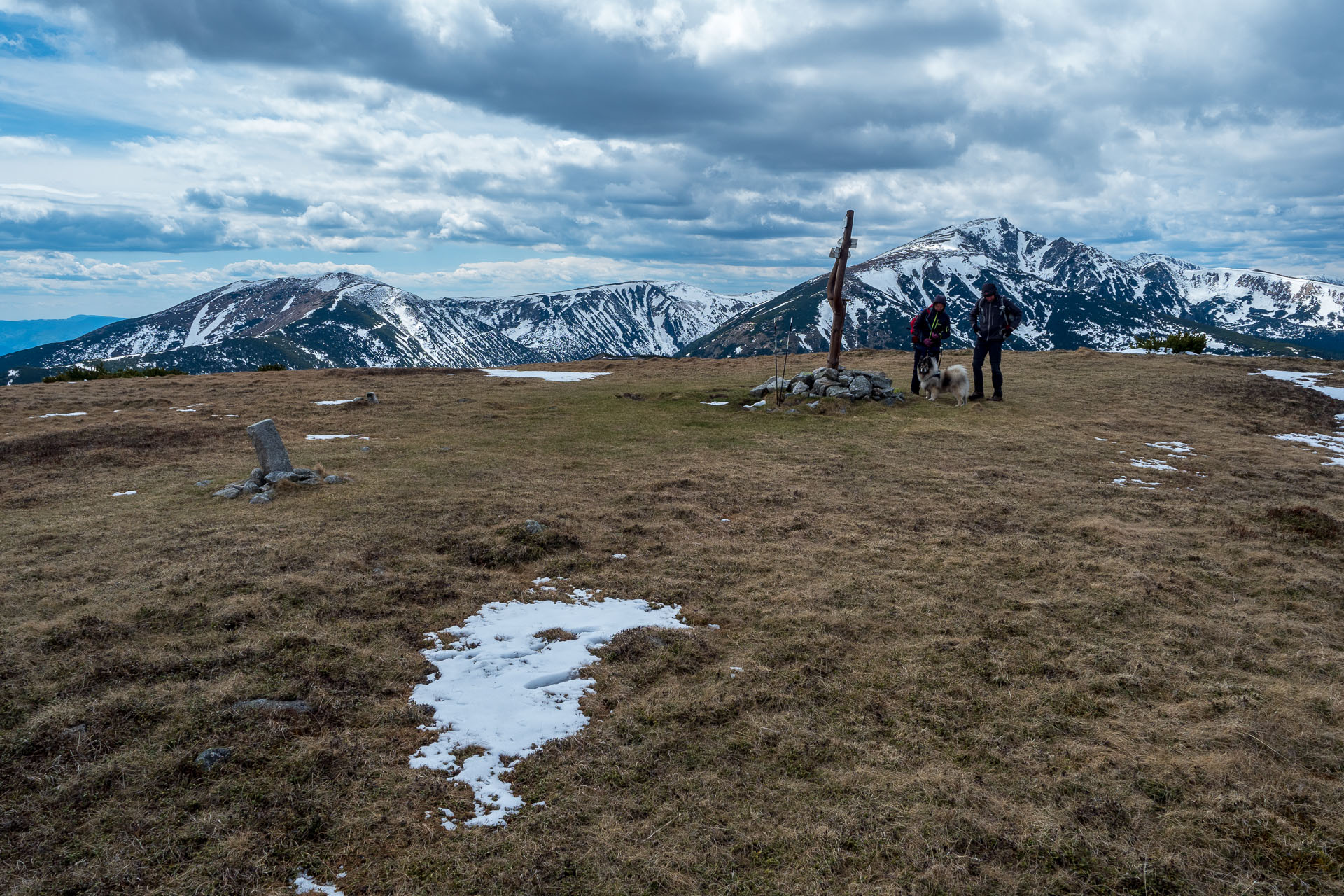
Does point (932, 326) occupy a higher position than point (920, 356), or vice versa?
point (932, 326)

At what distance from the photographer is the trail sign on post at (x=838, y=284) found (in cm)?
2466

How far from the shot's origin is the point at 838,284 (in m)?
26.0

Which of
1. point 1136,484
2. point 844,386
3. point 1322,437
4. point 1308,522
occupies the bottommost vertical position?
point 1308,522

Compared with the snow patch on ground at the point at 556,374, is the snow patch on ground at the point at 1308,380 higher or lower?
lower

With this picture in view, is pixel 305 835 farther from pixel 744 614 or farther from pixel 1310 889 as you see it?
pixel 1310 889

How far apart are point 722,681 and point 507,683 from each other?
234 centimetres

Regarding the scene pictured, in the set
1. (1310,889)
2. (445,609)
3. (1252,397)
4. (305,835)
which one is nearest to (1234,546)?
(1310,889)

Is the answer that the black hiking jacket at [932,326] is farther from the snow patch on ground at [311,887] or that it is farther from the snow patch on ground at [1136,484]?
the snow patch on ground at [311,887]

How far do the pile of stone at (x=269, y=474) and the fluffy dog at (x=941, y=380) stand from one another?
20.1m

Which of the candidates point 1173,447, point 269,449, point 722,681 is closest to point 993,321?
point 1173,447

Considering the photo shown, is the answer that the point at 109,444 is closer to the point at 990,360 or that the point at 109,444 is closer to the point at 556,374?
the point at 556,374

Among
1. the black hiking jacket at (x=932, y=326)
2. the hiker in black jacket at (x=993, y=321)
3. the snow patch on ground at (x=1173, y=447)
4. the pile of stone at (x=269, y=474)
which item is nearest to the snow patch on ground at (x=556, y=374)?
the black hiking jacket at (x=932, y=326)

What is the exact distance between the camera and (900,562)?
379 inches

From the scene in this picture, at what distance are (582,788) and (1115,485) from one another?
13430 mm
